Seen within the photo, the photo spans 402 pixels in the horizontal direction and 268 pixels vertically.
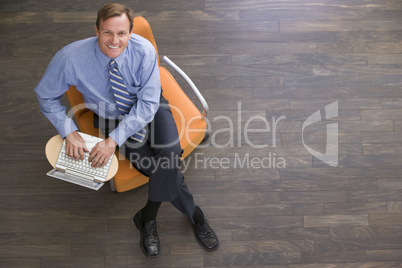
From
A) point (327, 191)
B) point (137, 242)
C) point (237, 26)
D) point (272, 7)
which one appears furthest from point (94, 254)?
point (272, 7)

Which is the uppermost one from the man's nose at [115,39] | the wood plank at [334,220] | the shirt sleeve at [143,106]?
the man's nose at [115,39]

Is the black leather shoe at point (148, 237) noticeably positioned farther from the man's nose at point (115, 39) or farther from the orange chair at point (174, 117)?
the man's nose at point (115, 39)

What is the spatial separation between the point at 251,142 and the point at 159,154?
80 cm

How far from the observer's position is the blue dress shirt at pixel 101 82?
2109 millimetres

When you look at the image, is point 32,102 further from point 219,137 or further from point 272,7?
point 272,7

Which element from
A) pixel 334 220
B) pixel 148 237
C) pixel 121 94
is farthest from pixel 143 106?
pixel 334 220

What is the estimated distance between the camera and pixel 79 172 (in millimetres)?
2170

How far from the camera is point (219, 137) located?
2.92 m

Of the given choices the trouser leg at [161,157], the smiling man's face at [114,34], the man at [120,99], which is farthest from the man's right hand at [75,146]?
the smiling man's face at [114,34]

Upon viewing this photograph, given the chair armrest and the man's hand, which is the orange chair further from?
the man's hand

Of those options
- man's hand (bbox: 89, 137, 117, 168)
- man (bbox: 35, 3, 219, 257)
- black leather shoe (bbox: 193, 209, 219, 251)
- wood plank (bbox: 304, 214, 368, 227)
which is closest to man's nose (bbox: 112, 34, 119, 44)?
man (bbox: 35, 3, 219, 257)

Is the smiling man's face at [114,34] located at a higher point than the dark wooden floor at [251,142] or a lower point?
higher

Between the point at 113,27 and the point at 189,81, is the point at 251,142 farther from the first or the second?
the point at 113,27

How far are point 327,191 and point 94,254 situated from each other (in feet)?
4.94
